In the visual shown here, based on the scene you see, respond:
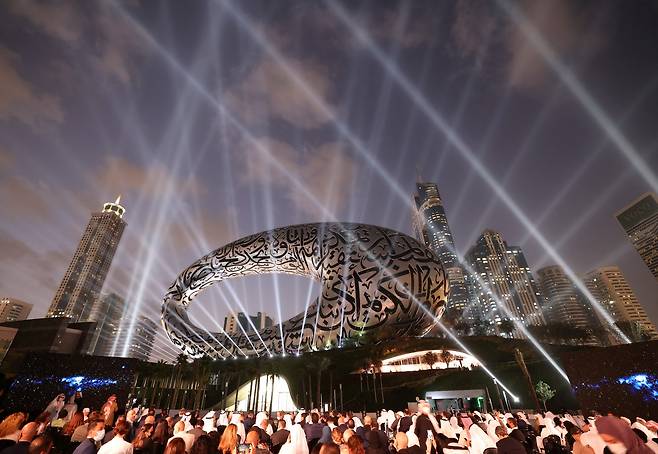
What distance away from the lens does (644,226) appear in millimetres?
163750

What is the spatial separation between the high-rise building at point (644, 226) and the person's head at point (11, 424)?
222478 mm

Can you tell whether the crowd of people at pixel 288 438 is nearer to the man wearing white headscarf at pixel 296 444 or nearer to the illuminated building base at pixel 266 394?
the man wearing white headscarf at pixel 296 444

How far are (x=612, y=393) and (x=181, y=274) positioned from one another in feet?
99.8

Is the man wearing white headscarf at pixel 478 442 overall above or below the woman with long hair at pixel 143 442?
below

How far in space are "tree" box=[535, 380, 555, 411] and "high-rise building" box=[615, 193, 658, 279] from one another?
18955 cm

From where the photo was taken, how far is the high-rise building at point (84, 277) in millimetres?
167875

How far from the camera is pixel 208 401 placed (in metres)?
29.7

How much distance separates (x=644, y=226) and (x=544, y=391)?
7844 inches

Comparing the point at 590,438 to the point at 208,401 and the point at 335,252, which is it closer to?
the point at 335,252

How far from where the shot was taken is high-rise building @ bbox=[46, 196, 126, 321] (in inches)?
6609

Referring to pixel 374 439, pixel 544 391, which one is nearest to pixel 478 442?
pixel 374 439

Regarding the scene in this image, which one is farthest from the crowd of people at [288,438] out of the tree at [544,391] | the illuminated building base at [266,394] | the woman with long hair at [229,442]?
the tree at [544,391]

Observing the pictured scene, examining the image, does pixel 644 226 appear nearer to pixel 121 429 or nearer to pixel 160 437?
pixel 160 437

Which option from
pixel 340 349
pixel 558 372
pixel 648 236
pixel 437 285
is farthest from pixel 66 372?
pixel 648 236
